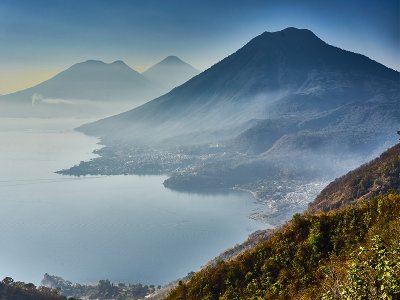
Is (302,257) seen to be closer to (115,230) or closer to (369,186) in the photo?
(369,186)

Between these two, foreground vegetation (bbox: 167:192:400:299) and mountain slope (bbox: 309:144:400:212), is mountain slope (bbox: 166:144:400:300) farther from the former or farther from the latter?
mountain slope (bbox: 309:144:400:212)

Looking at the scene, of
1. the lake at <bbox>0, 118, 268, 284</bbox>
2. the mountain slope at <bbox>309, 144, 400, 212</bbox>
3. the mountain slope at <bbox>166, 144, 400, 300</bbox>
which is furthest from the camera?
the lake at <bbox>0, 118, 268, 284</bbox>

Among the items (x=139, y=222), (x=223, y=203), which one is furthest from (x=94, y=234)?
(x=223, y=203)

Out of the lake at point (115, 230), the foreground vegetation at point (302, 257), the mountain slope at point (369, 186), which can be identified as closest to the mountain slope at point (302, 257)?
the foreground vegetation at point (302, 257)

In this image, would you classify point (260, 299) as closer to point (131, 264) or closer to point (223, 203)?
point (131, 264)

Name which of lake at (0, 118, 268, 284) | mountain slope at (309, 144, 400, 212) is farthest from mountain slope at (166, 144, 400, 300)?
lake at (0, 118, 268, 284)

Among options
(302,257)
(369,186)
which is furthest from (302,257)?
(369,186)
